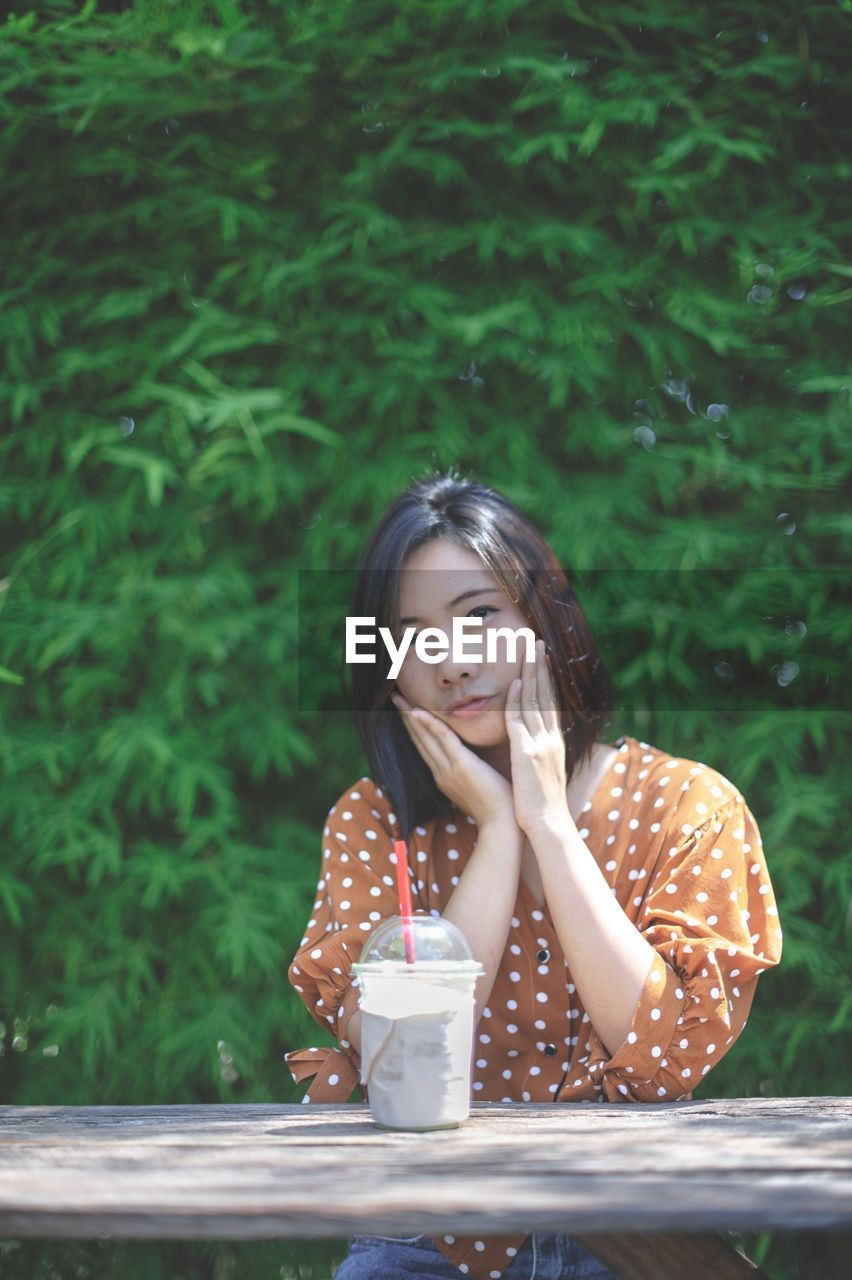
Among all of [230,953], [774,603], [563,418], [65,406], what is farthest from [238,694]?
[774,603]

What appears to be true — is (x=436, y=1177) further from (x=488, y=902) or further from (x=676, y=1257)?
(x=488, y=902)

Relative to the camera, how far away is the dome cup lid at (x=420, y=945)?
1296mm

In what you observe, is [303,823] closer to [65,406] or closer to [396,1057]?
[65,406]

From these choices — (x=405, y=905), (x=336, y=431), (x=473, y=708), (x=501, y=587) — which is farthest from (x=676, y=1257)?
(x=336, y=431)

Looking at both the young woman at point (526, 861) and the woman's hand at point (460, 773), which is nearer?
the young woman at point (526, 861)

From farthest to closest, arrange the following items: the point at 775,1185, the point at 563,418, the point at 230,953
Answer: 1. the point at 563,418
2. the point at 230,953
3. the point at 775,1185

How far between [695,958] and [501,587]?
1.88 ft

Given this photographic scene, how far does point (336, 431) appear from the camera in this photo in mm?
2418

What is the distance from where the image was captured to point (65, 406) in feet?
8.00

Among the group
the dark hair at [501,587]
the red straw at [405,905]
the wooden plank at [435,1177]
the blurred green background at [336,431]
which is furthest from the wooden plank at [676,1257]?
the blurred green background at [336,431]

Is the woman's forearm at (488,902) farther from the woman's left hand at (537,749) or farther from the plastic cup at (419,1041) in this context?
the plastic cup at (419,1041)

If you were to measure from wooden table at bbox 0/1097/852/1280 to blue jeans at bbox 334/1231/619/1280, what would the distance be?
27 cm

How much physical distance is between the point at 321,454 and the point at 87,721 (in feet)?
2.08

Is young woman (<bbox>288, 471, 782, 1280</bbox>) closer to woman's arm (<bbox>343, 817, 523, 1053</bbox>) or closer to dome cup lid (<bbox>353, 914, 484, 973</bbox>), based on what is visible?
woman's arm (<bbox>343, 817, 523, 1053</bbox>)
